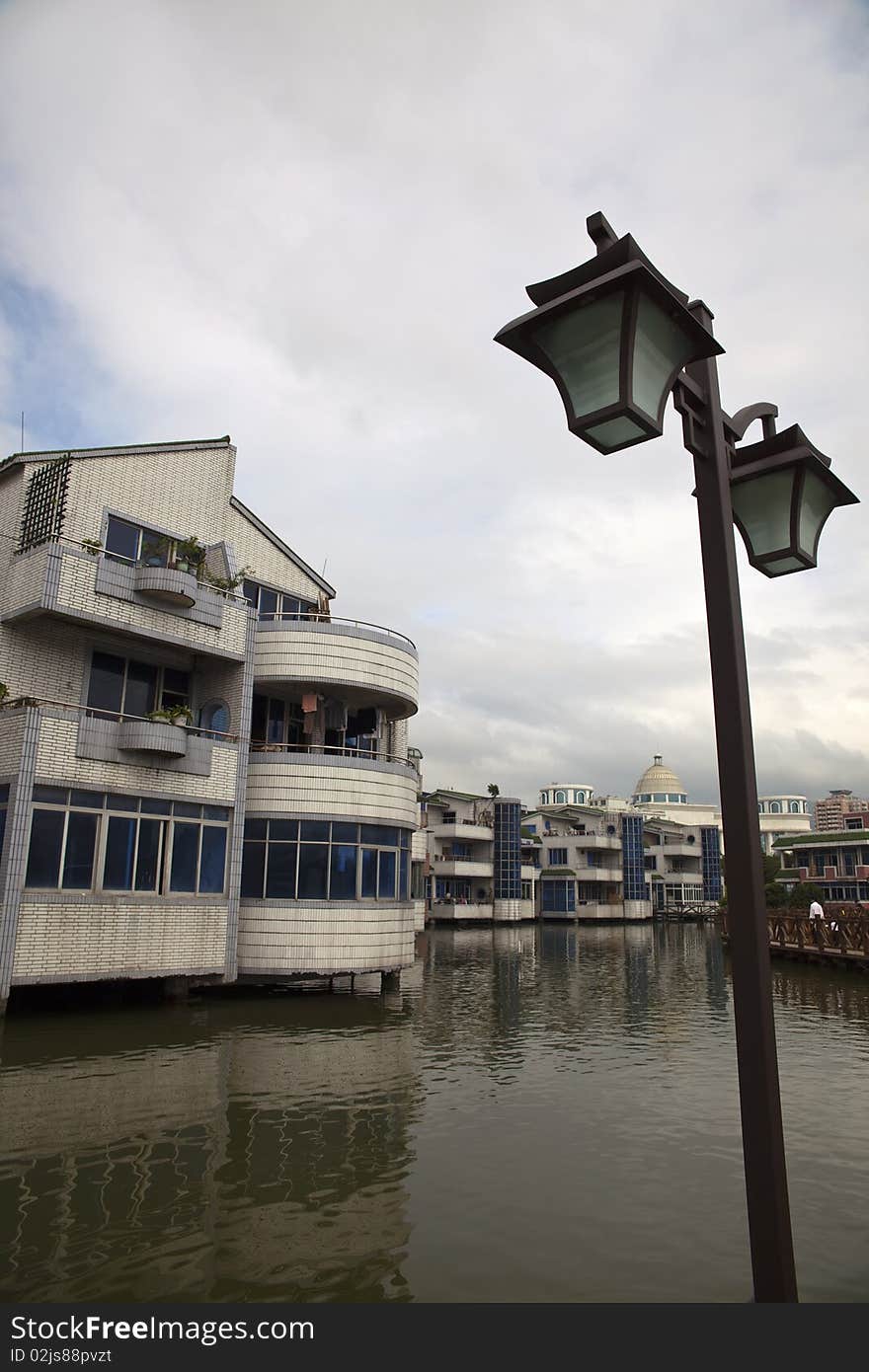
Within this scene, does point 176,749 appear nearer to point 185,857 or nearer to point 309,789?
point 185,857

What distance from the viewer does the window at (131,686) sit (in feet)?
77.3

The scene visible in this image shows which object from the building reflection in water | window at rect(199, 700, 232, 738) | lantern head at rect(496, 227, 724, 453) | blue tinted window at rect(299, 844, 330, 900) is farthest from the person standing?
lantern head at rect(496, 227, 724, 453)

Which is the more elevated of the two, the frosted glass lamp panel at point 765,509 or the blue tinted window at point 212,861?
the frosted glass lamp panel at point 765,509

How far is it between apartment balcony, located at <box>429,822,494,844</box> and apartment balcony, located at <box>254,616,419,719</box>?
5038cm

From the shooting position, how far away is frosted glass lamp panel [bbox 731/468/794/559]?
20.7ft

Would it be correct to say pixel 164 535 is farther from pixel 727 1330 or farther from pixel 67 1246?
pixel 727 1330

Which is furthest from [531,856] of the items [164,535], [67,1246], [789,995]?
[67,1246]

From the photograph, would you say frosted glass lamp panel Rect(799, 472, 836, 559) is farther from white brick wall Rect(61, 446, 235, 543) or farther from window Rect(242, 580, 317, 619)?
window Rect(242, 580, 317, 619)

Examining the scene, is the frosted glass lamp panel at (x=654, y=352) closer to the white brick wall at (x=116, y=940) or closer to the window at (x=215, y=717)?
the white brick wall at (x=116, y=940)

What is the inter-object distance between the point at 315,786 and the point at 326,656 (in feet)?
12.3

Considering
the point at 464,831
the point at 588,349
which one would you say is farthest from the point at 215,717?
the point at 464,831

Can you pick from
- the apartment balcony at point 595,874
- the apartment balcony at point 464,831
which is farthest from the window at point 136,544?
the apartment balcony at point 595,874

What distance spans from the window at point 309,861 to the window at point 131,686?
4.22 m

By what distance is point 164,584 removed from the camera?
22203 millimetres
